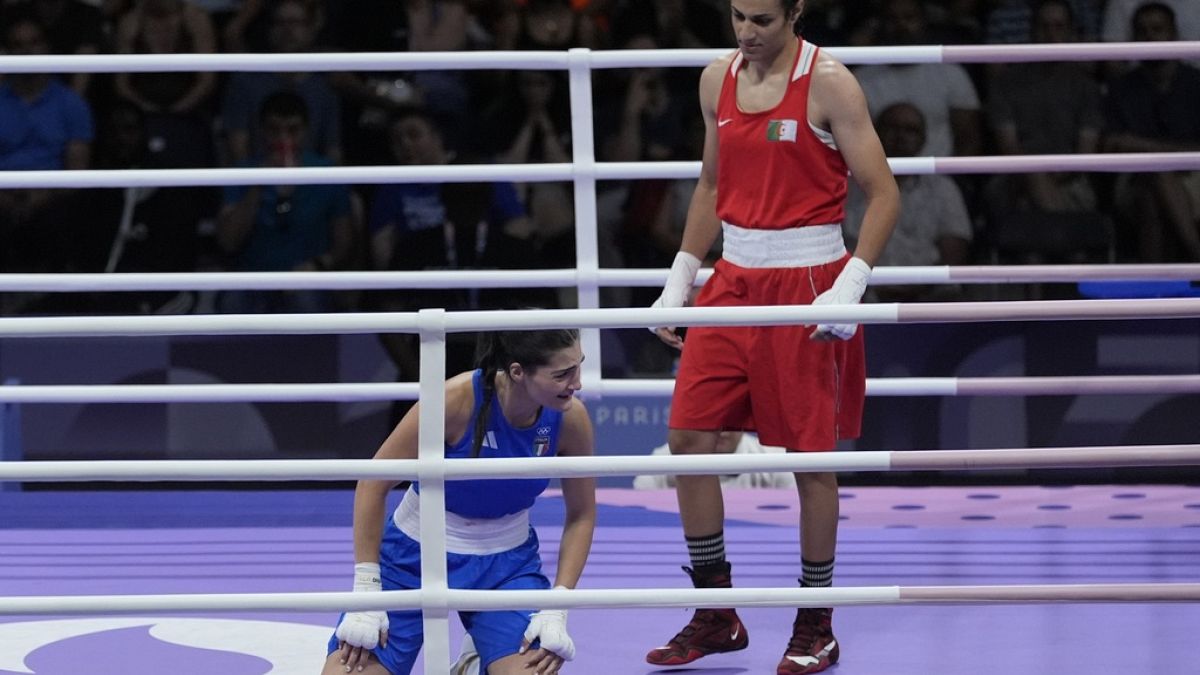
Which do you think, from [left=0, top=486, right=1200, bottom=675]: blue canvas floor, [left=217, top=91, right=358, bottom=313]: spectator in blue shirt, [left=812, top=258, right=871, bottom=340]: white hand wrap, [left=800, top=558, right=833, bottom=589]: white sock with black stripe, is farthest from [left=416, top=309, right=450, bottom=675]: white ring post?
[left=217, top=91, right=358, bottom=313]: spectator in blue shirt

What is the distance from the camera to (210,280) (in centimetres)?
470

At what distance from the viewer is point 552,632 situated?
3.20 m

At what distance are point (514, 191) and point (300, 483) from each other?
1403 mm

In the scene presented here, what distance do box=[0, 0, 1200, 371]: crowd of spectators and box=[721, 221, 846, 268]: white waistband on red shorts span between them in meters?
2.70

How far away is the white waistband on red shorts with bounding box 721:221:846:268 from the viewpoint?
3773 millimetres

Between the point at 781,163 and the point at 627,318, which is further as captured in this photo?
the point at 781,163

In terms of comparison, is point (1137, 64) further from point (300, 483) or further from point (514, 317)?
point (514, 317)

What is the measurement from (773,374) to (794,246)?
0.27 m

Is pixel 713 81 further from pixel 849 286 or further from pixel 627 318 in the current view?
pixel 627 318

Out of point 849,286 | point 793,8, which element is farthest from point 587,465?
point 793,8

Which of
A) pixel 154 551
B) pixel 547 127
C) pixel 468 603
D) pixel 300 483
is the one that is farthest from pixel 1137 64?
pixel 468 603

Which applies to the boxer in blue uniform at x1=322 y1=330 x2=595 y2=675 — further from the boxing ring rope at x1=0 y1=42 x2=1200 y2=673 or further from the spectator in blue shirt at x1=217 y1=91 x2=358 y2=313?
the spectator in blue shirt at x1=217 y1=91 x2=358 y2=313

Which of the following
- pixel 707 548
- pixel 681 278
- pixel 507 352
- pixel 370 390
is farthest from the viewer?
pixel 370 390

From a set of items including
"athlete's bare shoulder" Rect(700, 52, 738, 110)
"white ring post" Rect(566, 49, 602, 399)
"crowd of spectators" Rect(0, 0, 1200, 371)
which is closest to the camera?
"athlete's bare shoulder" Rect(700, 52, 738, 110)
